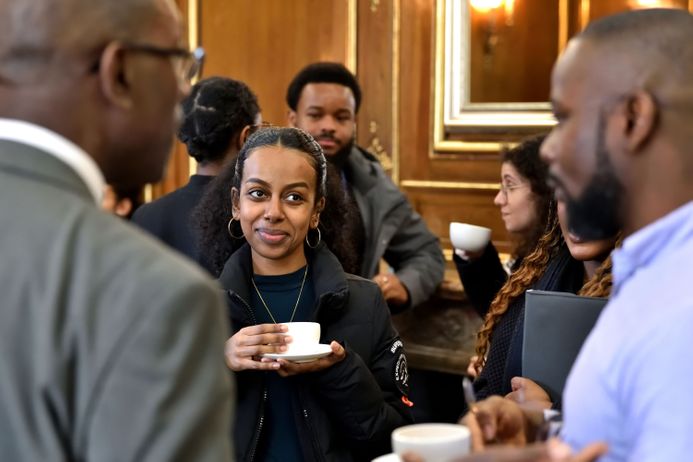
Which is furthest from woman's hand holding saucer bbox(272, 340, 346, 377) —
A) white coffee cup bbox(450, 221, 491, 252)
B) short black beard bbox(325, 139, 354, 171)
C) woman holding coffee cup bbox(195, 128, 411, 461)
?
short black beard bbox(325, 139, 354, 171)

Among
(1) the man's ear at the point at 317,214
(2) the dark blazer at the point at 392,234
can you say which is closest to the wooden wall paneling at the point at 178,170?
(2) the dark blazer at the point at 392,234

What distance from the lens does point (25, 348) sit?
100 centimetres

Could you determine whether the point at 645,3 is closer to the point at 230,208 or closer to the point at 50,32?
the point at 230,208

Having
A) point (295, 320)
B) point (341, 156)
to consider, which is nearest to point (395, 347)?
point (295, 320)

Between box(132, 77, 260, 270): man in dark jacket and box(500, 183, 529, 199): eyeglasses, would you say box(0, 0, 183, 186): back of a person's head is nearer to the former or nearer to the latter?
box(132, 77, 260, 270): man in dark jacket

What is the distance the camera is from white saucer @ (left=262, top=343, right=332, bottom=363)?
2074 mm

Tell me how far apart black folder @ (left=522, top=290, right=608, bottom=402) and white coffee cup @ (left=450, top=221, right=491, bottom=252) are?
1.05 metres

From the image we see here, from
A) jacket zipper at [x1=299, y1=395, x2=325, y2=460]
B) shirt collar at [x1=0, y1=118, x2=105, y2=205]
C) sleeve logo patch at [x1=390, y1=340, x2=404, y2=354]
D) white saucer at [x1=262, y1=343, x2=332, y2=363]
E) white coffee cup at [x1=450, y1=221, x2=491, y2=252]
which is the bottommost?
jacket zipper at [x1=299, y1=395, x2=325, y2=460]

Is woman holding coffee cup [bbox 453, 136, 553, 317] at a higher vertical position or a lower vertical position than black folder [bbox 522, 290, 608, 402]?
higher

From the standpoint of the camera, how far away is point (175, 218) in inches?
111


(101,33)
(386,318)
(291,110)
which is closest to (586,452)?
(101,33)

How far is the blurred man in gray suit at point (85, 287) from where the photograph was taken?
0.98 meters

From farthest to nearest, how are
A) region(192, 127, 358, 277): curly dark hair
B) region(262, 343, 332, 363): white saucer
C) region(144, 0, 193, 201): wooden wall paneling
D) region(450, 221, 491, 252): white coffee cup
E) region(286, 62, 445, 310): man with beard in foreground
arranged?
region(144, 0, 193, 201): wooden wall paneling → region(286, 62, 445, 310): man with beard in foreground → region(450, 221, 491, 252): white coffee cup → region(192, 127, 358, 277): curly dark hair → region(262, 343, 332, 363): white saucer

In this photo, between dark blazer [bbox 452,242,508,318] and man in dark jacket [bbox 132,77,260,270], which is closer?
man in dark jacket [bbox 132,77,260,270]
